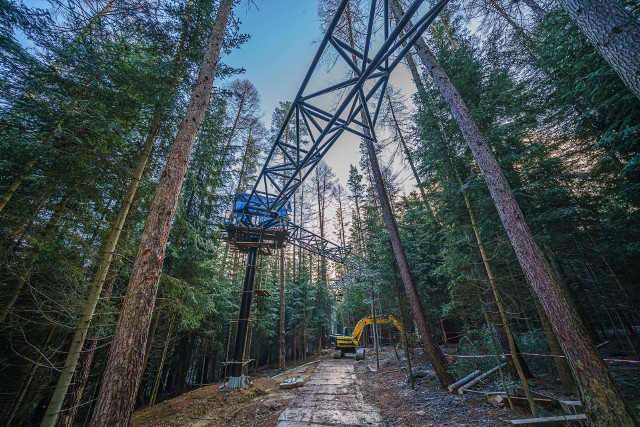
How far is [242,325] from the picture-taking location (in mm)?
8289

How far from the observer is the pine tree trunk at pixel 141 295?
2443 millimetres

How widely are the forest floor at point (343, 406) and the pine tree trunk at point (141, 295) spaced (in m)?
3.20

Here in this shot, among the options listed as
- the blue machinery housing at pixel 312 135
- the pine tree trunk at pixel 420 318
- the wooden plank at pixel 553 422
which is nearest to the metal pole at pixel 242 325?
the blue machinery housing at pixel 312 135

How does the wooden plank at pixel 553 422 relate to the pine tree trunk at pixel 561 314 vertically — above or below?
below

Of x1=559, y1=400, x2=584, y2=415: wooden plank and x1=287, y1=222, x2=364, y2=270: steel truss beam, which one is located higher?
x1=287, y1=222, x2=364, y2=270: steel truss beam

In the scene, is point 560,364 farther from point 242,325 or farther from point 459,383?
point 242,325

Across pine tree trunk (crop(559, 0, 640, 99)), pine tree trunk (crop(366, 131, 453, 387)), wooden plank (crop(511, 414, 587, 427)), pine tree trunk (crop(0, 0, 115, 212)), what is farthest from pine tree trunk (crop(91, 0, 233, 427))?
pine tree trunk (crop(559, 0, 640, 99))

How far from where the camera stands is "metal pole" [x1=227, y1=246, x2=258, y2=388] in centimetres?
761

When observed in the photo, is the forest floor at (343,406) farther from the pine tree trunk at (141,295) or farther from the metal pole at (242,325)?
the pine tree trunk at (141,295)

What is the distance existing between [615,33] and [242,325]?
1054 centimetres

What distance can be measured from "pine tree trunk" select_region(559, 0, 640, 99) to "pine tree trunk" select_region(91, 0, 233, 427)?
19.0ft

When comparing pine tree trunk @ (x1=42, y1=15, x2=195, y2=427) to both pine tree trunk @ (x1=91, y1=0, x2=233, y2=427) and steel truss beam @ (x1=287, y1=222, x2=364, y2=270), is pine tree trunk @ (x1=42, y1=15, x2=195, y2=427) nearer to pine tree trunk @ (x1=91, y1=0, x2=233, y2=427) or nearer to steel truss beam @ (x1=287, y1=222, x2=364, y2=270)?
pine tree trunk @ (x1=91, y1=0, x2=233, y2=427)

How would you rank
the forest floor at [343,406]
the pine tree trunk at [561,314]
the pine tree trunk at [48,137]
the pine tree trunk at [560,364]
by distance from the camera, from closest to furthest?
the pine tree trunk at [561,314], the pine tree trunk at [48,137], the forest floor at [343,406], the pine tree trunk at [560,364]

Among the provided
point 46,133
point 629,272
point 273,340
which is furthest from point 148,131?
point 273,340
